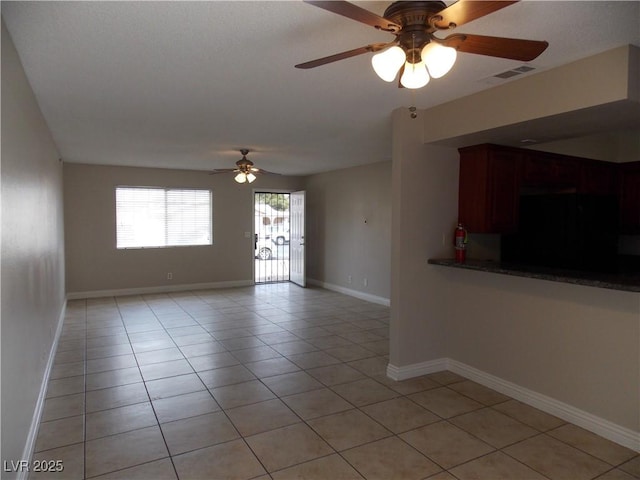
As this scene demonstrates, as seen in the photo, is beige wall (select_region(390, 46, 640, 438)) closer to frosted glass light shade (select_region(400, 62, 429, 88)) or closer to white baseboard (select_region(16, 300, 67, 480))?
frosted glass light shade (select_region(400, 62, 429, 88))

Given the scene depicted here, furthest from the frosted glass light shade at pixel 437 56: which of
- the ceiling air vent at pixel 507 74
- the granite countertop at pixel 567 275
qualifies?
the granite countertop at pixel 567 275

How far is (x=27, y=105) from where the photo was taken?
2.82 meters

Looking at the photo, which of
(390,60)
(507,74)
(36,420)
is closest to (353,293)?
(507,74)

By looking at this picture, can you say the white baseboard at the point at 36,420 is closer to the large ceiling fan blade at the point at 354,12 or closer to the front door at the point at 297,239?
the large ceiling fan blade at the point at 354,12

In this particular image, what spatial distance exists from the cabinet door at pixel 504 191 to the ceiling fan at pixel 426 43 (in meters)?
2.07

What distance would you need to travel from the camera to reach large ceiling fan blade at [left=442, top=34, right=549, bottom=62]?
5.33ft

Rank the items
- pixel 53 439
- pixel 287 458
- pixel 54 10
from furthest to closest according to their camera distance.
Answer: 1. pixel 53 439
2. pixel 287 458
3. pixel 54 10

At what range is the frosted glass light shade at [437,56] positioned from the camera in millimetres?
1631

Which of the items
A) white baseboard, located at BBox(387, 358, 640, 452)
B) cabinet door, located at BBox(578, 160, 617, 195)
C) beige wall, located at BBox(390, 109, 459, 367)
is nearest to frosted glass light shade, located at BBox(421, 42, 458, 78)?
beige wall, located at BBox(390, 109, 459, 367)

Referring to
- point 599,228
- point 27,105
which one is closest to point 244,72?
point 27,105

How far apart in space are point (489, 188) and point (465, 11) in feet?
8.12

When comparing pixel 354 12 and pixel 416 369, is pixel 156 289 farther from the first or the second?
pixel 354 12

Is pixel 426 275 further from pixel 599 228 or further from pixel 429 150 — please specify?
pixel 599 228

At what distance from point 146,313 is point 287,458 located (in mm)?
4411
